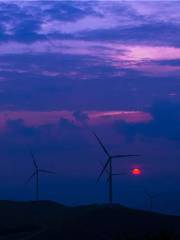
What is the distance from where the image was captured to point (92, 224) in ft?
276

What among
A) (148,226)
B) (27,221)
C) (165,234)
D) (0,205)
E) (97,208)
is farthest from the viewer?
(0,205)

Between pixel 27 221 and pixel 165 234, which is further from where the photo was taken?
pixel 27 221

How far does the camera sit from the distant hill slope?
74.2 m

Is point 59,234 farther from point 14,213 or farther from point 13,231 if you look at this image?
point 14,213

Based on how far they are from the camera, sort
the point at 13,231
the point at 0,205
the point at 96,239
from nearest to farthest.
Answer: the point at 96,239 < the point at 13,231 < the point at 0,205

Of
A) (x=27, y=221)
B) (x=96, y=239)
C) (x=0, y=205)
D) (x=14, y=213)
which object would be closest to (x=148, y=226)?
(x=96, y=239)

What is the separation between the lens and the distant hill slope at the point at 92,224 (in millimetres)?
74250

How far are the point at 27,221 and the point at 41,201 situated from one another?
33.3 meters

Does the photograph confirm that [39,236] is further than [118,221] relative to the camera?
No

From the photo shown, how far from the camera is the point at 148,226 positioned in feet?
268

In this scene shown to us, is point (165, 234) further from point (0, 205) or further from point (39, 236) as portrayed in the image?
point (0, 205)

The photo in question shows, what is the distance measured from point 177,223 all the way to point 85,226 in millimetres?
12183

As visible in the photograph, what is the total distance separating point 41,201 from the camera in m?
138

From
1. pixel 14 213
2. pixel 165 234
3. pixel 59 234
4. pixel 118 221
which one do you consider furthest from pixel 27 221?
pixel 165 234
